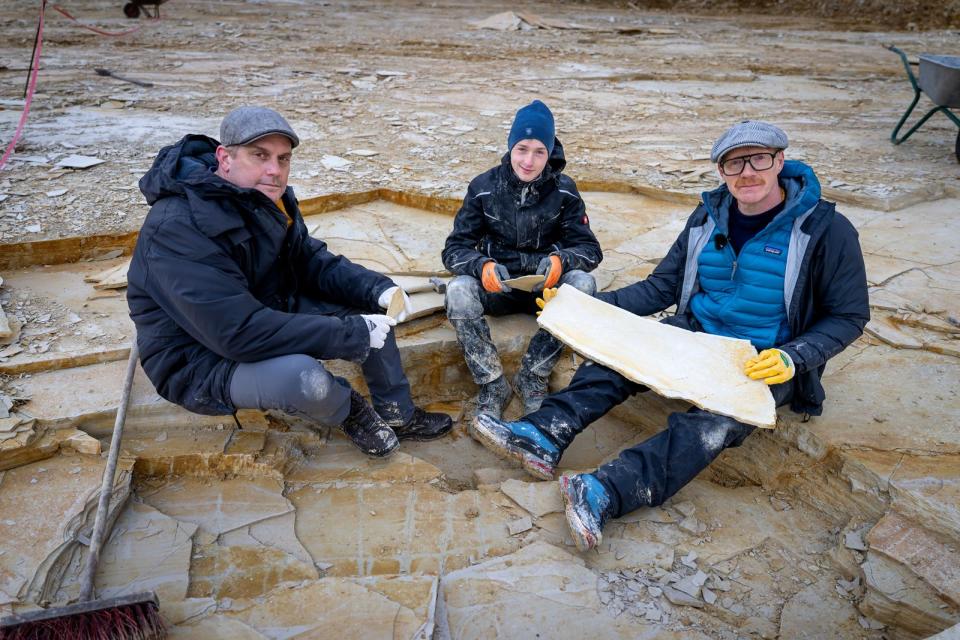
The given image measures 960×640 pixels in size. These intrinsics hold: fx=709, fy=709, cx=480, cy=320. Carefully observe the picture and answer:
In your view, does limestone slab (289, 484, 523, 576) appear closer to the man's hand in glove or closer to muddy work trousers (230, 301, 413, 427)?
muddy work trousers (230, 301, 413, 427)

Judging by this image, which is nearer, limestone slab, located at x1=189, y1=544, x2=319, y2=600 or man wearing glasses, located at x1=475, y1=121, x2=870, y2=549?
limestone slab, located at x1=189, y1=544, x2=319, y2=600

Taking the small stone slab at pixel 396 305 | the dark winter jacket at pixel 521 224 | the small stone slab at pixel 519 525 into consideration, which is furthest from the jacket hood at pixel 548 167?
the small stone slab at pixel 519 525

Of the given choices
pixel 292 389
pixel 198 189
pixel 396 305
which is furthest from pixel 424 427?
pixel 198 189

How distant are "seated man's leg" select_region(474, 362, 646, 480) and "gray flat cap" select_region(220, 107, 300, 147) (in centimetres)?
157

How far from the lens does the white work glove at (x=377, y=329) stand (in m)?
3.01

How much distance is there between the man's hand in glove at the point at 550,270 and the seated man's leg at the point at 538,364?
3.6 inches

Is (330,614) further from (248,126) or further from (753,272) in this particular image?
(753,272)

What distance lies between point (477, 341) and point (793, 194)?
157 cm

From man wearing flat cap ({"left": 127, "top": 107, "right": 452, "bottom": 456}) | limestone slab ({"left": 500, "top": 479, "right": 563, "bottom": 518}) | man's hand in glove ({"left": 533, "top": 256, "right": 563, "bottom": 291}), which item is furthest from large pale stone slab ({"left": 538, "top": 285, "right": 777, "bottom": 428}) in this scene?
man wearing flat cap ({"left": 127, "top": 107, "right": 452, "bottom": 456})

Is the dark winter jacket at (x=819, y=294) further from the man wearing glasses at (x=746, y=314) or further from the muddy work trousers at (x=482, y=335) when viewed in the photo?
the muddy work trousers at (x=482, y=335)

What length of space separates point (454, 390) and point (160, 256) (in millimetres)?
1806

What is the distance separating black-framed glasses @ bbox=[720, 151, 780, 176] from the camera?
281 centimetres

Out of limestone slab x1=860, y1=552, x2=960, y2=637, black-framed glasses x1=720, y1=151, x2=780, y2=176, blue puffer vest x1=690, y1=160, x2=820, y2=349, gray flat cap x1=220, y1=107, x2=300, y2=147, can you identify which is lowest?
limestone slab x1=860, y1=552, x2=960, y2=637

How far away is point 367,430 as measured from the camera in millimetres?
3248
